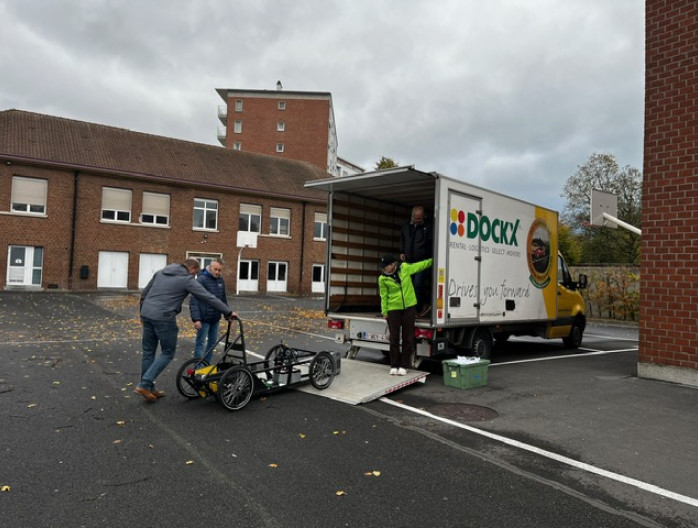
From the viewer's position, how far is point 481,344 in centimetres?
847

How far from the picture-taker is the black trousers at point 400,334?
7.27 metres

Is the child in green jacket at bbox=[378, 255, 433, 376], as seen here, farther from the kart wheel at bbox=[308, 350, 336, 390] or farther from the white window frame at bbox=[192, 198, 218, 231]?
the white window frame at bbox=[192, 198, 218, 231]

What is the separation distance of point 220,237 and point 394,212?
68.3 feet

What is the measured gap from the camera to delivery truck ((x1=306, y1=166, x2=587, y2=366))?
7504 mm

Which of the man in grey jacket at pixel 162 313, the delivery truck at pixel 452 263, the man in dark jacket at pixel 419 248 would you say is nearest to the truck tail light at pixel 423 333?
the delivery truck at pixel 452 263

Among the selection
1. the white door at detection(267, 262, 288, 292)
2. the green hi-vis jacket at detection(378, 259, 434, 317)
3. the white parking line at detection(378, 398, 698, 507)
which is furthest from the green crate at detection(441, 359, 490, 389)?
the white door at detection(267, 262, 288, 292)

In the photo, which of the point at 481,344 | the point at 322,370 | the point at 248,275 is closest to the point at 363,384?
the point at 322,370

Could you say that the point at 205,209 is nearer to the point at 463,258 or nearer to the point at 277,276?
the point at 277,276

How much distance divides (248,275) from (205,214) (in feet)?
14.5

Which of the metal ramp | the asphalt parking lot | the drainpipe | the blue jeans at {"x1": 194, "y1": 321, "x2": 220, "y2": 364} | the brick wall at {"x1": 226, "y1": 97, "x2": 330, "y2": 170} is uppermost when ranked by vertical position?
the brick wall at {"x1": 226, "y1": 97, "x2": 330, "y2": 170}

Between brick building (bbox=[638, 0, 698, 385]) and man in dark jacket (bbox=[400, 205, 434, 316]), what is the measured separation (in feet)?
11.3

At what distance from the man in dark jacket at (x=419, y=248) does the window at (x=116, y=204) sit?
22044 mm

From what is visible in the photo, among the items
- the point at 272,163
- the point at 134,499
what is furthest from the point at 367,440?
the point at 272,163

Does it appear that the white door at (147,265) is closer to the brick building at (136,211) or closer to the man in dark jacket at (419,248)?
the brick building at (136,211)
